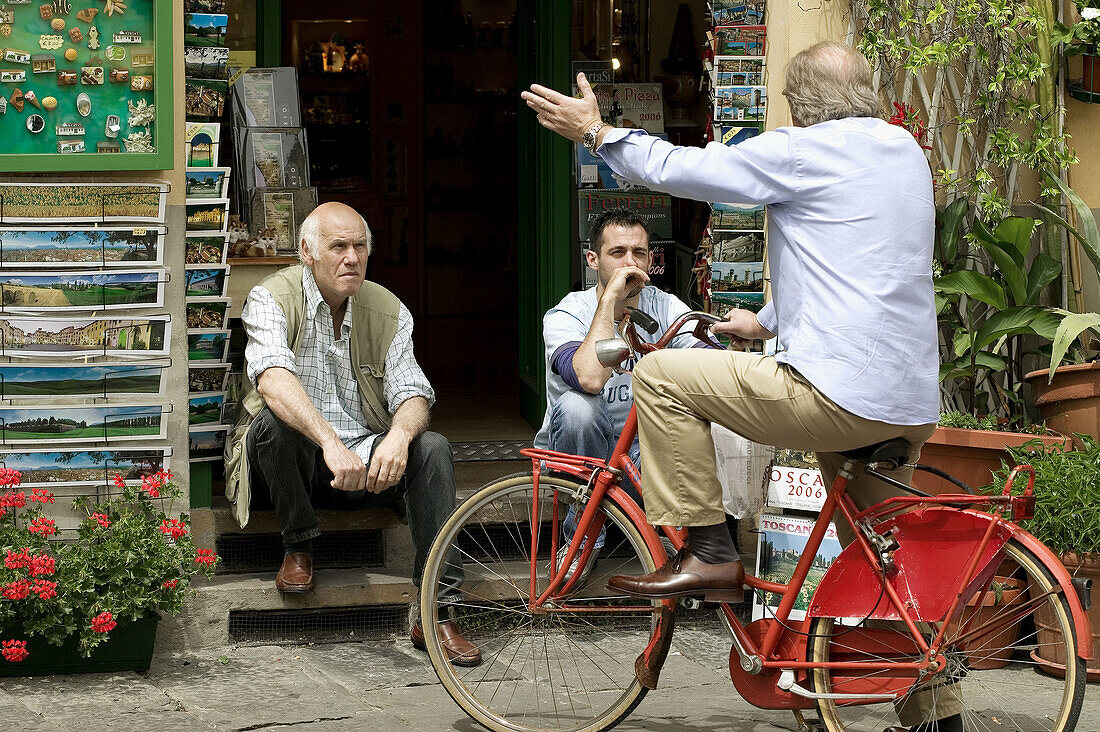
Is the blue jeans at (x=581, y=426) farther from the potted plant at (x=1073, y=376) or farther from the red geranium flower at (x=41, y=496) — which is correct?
the red geranium flower at (x=41, y=496)

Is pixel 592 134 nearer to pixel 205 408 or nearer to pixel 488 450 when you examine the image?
pixel 205 408

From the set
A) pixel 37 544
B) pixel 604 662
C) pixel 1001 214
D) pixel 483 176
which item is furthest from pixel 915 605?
pixel 483 176

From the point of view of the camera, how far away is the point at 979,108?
5.09 m

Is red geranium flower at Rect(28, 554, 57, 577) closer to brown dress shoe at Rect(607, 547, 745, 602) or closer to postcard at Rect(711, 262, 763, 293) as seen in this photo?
brown dress shoe at Rect(607, 547, 745, 602)

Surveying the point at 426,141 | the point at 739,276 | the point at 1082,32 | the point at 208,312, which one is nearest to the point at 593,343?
the point at 739,276

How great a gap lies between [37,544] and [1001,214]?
358cm

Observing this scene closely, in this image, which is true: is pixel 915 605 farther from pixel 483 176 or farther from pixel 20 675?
pixel 483 176

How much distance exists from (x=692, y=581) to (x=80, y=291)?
2.34 m

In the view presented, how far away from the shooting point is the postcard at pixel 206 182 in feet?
15.9

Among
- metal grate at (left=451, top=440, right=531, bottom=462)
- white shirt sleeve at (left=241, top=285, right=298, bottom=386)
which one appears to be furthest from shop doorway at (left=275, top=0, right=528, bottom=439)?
white shirt sleeve at (left=241, top=285, right=298, bottom=386)

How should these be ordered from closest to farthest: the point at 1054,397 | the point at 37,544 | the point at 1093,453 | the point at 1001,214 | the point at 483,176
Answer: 1. the point at 37,544
2. the point at 1093,453
3. the point at 1054,397
4. the point at 1001,214
5. the point at 483,176

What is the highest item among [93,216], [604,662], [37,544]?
[93,216]

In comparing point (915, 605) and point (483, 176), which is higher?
point (483, 176)

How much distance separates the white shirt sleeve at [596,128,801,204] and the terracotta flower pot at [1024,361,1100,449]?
1.97 metres
